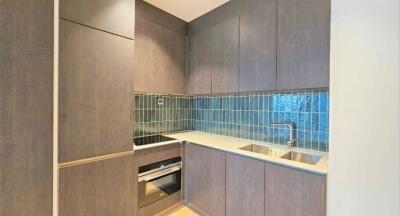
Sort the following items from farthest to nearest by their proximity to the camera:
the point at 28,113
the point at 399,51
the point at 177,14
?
the point at 177,14 → the point at 28,113 → the point at 399,51

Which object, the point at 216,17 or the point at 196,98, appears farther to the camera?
the point at 196,98

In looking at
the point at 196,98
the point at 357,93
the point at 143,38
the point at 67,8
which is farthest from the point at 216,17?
the point at 357,93

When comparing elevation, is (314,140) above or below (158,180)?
above

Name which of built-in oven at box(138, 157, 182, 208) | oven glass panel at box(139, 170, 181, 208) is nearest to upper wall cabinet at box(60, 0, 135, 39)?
built-in oven at box(138, 157, 182, 208)

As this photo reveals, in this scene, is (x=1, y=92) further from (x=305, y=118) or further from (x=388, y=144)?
(x=305, y=118)

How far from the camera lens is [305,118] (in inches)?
71.3

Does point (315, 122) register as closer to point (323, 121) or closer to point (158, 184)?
point (323, 121)

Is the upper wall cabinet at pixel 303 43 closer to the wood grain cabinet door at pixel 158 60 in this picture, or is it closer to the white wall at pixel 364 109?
the white wall at pixel 364 109

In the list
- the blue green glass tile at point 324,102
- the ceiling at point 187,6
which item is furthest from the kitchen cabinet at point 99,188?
the blue green glass tile at point 324,102

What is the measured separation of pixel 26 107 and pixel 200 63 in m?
1.74

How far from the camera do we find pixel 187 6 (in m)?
2.12

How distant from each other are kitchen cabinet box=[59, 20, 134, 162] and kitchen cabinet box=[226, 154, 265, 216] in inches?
38.5

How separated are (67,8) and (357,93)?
1.91 m

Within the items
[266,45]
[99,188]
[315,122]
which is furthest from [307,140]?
[99,188]
